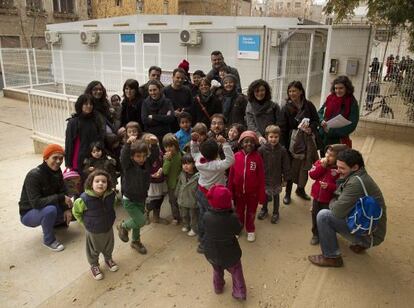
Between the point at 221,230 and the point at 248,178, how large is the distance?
3.50ft

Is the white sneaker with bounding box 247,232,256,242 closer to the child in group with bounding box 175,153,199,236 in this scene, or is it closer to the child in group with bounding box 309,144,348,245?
the child in group with bounding box 175,153,199,236

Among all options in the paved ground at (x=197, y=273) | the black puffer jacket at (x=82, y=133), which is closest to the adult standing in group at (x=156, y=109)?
the black puffer jacket at (x=82, y=133)

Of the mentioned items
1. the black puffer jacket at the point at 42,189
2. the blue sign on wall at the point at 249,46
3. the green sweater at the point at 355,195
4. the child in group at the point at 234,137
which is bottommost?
the black puffer jacket at the point at 42,189

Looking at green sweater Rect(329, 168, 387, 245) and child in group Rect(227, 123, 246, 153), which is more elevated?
child in group Rect(227, 123, 246, 153)

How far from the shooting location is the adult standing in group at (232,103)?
4410 millimetres

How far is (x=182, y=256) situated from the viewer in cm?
343

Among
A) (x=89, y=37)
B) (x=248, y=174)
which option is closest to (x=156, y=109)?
(x=248, y=174)

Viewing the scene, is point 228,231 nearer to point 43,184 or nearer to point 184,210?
point 184,210

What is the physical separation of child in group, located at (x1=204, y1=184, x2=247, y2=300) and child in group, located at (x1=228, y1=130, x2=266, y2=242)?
95 centimetres

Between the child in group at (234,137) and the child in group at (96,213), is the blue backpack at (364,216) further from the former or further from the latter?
the child in group at (96,213)

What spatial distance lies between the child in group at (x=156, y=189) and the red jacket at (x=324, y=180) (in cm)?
165


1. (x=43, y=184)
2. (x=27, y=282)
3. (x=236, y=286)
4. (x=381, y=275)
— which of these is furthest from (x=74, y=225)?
(x=381, y=275)

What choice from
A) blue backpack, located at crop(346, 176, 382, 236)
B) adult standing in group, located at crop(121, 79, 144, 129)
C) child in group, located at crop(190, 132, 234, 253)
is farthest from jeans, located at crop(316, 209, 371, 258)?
adult standing in group, located at crop(121, 79, 144, 129)

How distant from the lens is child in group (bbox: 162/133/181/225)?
3770mm
